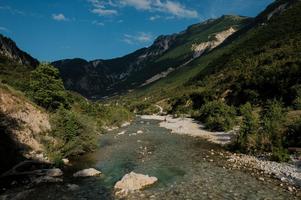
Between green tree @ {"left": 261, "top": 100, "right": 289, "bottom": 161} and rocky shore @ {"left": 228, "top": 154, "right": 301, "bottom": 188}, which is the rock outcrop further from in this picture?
green tree @ {"left": 261, "top": 100, "right": 289, "bottom": 161}

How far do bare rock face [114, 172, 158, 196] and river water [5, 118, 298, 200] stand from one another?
79cm

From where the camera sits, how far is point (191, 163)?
4356cm

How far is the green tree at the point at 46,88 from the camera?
63.3 metres

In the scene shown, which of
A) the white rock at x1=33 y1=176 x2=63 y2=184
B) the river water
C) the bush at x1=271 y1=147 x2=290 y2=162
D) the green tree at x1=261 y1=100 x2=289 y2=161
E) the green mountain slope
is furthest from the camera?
the green mountain slope

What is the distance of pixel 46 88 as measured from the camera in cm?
6581

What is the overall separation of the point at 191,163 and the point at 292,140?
14.8 metres

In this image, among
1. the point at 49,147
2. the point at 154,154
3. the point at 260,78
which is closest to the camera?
the point at 49,147

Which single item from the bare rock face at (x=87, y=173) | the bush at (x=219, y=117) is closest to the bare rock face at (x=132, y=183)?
the bare rock face at (x=87, y=173)

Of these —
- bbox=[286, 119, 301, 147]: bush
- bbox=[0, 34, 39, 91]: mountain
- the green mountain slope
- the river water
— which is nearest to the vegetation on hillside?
the river water

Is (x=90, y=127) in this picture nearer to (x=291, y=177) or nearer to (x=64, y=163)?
(x=64, y=163)

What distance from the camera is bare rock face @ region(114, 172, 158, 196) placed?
3221cm

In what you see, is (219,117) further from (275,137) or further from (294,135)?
(294,135)

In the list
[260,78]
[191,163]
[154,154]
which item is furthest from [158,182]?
[260,78]

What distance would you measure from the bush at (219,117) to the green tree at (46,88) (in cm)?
3658
